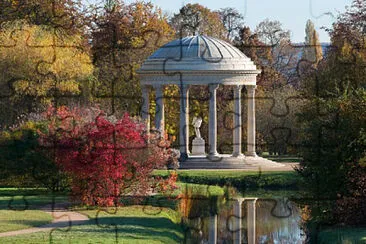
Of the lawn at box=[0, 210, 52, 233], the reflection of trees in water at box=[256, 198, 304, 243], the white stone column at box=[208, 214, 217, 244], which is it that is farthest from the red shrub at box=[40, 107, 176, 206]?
the reflection of trees in water at box=[256, 198, 304, 243]

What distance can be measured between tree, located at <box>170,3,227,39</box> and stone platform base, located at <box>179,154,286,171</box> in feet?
107

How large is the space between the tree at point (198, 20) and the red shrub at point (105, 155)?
52.8m

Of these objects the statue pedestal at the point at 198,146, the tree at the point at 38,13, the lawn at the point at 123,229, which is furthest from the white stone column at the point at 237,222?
the tree at the point at 38,13

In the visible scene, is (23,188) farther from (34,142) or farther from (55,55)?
(55,55)

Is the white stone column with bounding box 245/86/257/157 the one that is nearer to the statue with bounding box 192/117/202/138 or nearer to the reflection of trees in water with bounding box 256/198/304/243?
the statue with bounding box 192/117/202/138

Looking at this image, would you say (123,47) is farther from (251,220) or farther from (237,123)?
(251,220)

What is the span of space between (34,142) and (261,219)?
9.88 m

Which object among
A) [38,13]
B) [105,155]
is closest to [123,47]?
[38,13]

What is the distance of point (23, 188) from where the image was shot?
141ft

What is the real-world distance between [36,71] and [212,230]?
22.8m

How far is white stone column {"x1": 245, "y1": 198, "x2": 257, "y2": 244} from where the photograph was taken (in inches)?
1339

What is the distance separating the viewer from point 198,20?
97125 mm

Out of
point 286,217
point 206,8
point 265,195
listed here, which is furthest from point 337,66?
point 206,8

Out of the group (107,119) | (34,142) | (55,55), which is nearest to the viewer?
(107,119)
